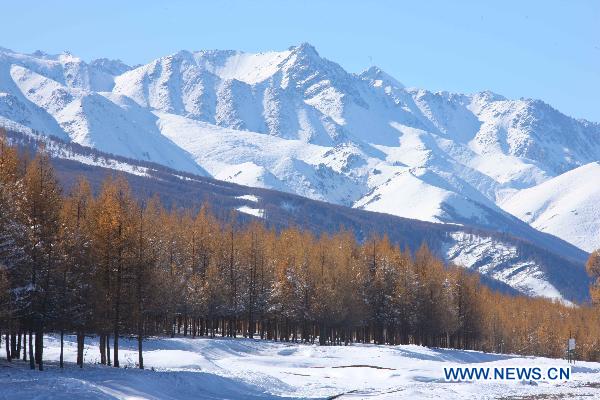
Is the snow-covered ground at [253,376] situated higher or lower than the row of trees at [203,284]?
lower

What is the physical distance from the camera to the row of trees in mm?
54344

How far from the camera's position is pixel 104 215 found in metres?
58.8

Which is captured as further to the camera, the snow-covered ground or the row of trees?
the row of trees

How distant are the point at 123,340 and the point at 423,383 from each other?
2919 cm

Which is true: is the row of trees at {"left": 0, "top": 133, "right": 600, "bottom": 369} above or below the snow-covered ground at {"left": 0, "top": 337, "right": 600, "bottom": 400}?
above

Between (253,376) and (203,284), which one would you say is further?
(203,284)

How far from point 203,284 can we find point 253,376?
38105mm

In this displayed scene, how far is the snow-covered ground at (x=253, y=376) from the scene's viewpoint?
48.0 meters

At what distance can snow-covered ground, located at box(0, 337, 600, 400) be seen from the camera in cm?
4803

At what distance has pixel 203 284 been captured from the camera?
102500 millimetres

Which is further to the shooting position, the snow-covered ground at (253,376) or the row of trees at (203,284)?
the row of trees at (203,284)

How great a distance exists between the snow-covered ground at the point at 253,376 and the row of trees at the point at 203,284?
3.27 m

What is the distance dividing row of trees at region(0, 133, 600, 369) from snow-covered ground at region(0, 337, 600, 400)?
10.7 ft

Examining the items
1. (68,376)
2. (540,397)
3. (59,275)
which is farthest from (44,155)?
(540,397)
